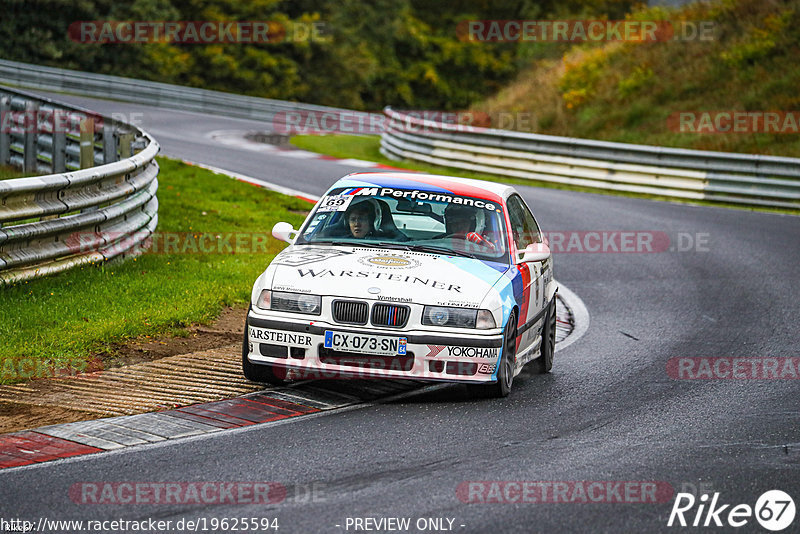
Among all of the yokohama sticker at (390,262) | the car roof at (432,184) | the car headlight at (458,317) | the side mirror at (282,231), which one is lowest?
the car headlight at (458,317)

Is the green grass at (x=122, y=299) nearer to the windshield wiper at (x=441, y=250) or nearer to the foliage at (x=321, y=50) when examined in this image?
the windshield wiper at (x=441, y=250)

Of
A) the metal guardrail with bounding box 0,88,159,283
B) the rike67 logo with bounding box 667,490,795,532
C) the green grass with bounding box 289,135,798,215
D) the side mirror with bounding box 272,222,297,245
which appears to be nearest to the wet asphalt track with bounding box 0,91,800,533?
the rike67 logo with bounding box 667,490,795,532

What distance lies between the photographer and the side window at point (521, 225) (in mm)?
8820

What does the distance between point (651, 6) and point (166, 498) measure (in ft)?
122

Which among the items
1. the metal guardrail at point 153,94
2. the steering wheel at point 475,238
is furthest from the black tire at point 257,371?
the metal guardrail at point 153,94

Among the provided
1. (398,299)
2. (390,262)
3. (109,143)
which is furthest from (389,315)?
(109,143)

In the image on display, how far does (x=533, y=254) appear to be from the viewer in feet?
27.8

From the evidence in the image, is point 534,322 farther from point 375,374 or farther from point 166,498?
point 166,498

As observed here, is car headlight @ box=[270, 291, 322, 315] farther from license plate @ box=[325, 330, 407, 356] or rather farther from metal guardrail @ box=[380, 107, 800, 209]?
metal guardrail @ box=[380, 107, 800, 209]

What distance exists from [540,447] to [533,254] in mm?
2326

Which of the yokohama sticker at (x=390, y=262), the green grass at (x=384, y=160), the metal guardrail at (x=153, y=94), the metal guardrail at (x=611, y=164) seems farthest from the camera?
the metal guardrail at (x=153, y=94)

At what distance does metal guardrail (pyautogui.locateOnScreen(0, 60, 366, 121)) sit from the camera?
3578 cm

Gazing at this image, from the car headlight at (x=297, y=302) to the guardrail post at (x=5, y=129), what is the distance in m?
10.4

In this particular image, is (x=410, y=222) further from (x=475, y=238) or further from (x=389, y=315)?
(x=389, y=315)
